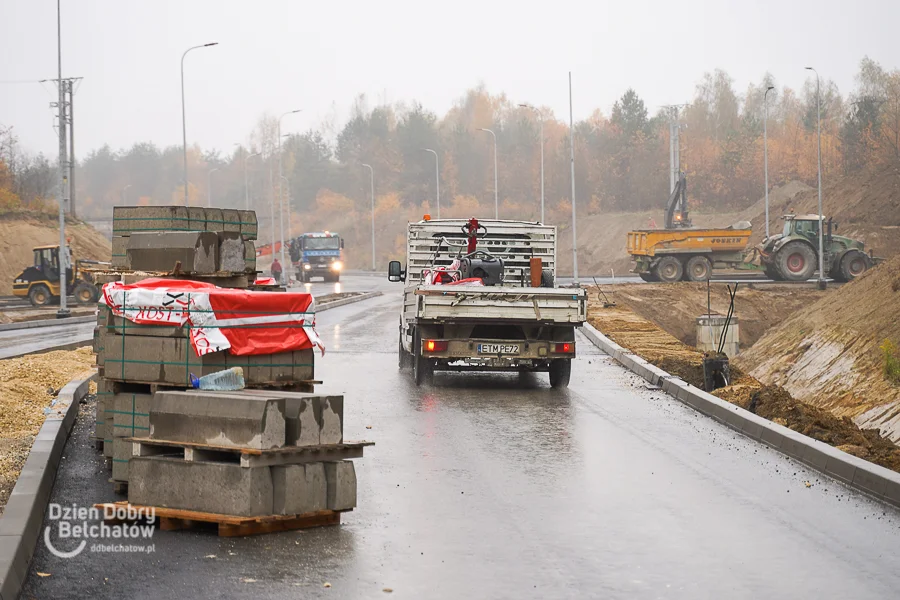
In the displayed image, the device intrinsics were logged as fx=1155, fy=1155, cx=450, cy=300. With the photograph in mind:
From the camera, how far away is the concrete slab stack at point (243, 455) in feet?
24.8

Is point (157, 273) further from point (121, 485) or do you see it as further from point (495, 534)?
point (495, 534)

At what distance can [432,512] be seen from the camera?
27.9ft

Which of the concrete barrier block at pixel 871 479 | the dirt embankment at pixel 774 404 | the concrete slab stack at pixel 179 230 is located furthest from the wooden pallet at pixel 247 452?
the dirt embankment at pixel 774 404

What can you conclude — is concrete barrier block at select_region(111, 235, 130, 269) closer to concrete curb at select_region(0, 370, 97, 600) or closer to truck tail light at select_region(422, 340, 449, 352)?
concrete curb at select_region(0, 370, 97, 600)

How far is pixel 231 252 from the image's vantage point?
10594 millimetres

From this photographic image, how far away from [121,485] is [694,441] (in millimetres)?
5908

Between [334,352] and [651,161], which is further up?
[651,161]

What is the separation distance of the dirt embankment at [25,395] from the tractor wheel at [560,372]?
6.88 metres

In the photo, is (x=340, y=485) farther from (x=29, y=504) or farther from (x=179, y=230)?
(x=179, y=230)

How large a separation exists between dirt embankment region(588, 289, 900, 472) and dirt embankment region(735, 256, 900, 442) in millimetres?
1924

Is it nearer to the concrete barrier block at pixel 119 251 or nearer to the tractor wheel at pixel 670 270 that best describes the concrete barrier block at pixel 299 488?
the concrete barrier block at pixel 119 251

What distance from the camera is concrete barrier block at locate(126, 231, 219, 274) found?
10.3 m

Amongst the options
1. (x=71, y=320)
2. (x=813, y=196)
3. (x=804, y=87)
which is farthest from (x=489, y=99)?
(x=71, y=320)

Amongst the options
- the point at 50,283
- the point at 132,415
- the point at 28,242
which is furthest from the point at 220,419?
the point at 28,242
